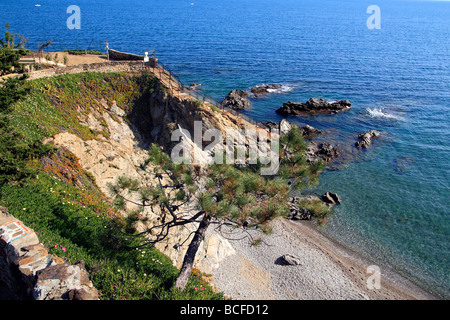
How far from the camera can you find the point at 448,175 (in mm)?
40750

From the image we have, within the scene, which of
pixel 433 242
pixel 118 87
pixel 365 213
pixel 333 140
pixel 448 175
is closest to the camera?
pixel 433 242

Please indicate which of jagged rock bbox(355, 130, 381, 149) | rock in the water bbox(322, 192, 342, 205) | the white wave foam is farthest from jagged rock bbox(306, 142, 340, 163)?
the white wave foam

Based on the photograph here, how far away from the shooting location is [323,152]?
43188 mm

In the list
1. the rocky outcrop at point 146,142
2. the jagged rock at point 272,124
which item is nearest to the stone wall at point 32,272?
the rocky outcrop at point 146,142

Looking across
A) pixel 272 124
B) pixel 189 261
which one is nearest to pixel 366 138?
pixel 272 124

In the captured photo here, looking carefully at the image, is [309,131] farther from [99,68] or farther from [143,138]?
[99,68]

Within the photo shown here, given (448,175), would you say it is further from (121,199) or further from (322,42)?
(322,42)

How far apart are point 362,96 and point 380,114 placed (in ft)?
30.3

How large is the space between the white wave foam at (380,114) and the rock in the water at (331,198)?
28.1m

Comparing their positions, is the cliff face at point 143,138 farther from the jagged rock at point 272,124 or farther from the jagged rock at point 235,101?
the jagged rock at point 235,101

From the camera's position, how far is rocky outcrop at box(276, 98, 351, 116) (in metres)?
54.5

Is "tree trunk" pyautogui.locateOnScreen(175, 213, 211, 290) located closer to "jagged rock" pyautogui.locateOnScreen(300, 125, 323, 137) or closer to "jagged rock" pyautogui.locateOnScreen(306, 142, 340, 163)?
"jagged rock" pyautogui.locateOnScreen(306, 142, 340, 163)

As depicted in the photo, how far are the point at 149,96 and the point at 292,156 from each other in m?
27.1
